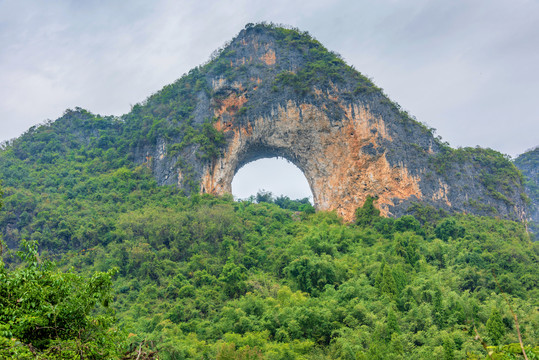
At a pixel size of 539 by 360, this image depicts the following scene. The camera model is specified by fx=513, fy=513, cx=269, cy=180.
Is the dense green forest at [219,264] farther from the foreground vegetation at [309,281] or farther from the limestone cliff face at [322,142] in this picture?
the limestone cliff face at [322,142]

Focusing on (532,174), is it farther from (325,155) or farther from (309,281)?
(309,281)

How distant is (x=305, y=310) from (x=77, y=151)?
66.7ft

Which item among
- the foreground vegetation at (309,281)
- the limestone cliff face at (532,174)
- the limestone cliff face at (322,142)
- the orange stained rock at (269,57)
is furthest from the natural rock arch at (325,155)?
the limestone cliff face at (532,174)

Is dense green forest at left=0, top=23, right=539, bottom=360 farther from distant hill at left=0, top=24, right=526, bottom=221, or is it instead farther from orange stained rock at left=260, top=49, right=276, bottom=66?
orange stained rock at left=260, top=49, right=276, bottom=66

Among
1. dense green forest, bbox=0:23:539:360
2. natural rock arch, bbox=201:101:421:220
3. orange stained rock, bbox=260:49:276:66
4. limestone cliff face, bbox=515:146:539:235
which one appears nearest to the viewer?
dense green forest, bbox=0:23:539:360

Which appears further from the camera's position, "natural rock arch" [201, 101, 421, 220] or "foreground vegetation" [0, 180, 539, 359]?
"natural rock arch" [201, 101, 421, 220]

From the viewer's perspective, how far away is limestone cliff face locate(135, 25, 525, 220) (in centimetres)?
2302

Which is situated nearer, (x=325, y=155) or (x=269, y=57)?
(x=325, y=155)

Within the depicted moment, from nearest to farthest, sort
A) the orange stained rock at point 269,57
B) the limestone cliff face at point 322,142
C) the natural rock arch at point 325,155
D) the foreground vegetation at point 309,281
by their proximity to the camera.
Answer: the foreground vegetation at point 309,281 → the natural rock arch at point 325,155 → the limestone cliff face at point 322,142 → the orange stained rock at point 269,57


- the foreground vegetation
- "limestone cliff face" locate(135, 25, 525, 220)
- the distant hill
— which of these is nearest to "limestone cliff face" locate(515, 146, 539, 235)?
the distant hill

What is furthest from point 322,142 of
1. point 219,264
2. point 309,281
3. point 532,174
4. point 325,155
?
point 532,174

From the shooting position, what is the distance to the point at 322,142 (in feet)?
78.5

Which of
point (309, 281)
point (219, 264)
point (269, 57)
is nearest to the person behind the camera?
point (309, 281)

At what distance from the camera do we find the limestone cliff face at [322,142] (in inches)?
906
